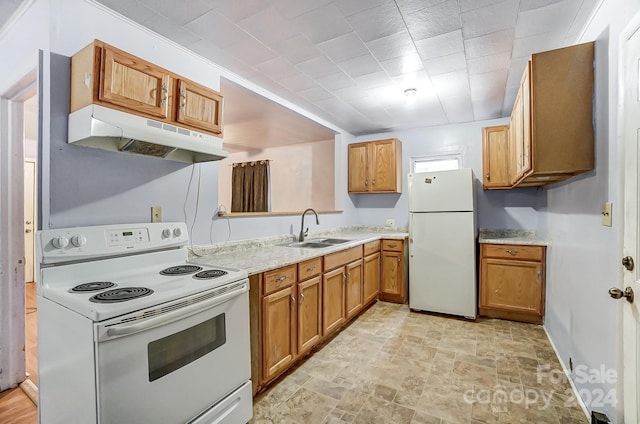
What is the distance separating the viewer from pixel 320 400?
1.90 meters

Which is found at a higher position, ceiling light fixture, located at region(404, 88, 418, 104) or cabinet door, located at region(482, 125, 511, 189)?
ceiling light fixture, located at region(404, 88, 418, 104)

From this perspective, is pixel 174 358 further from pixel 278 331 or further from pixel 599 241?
pixel 599 241

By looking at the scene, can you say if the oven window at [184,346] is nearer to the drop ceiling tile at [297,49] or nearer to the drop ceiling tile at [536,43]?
the drop ceiling tile at [297,49]

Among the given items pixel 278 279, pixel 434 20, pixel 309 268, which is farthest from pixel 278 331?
pixel 434 20

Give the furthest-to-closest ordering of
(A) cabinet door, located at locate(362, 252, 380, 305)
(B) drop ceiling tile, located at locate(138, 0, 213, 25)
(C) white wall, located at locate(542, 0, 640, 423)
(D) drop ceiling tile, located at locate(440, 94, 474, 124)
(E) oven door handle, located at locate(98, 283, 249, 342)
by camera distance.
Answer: (A) cabinet door, located at locate(362, 252, 380, 305) < (D) drop ceiling tile, located at locate(440, 94, 474, 124) < (B) drop ceiling tile, located at locate(138, 0, 213, 25) < (C) white wall, located at locate(542, 0, 640, 423) < (E) oven door handle, located at locate(98, 283, 249, 342)

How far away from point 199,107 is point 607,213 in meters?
2.28

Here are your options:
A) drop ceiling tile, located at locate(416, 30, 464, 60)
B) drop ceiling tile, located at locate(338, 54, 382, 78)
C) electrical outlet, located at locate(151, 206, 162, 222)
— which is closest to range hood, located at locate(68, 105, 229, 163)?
electrical outlet, located at locate(151, 206, 162, 222)

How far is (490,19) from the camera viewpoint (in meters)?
1.84

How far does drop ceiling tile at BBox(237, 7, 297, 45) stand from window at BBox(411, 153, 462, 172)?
9.11 ft

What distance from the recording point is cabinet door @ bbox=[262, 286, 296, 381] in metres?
1.92

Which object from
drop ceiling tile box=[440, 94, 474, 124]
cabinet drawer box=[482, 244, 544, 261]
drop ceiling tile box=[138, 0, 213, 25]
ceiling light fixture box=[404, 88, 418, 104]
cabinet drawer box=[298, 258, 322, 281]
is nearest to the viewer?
drop ceiling tile box=[138, 0, 213, 25]

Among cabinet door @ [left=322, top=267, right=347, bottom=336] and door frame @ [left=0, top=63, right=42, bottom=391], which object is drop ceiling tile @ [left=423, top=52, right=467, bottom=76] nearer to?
cabinet door @ [left=322, top=267, right=347, bottom=336]

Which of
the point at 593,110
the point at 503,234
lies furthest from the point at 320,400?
the point at 503,234

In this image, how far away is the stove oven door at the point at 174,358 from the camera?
111 centimetres
